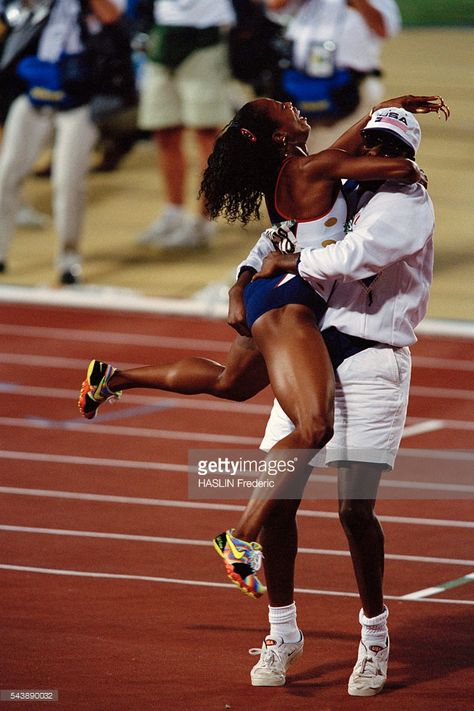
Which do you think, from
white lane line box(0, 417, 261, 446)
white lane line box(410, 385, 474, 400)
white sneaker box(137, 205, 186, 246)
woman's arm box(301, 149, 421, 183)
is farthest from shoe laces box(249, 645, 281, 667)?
white sneaker box(137, 205, 186, 246)

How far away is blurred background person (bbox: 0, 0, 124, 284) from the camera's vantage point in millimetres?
12000

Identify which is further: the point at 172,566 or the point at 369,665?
the point at 172,566

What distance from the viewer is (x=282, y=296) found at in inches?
216

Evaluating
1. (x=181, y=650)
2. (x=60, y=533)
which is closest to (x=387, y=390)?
(x=181, y=650)

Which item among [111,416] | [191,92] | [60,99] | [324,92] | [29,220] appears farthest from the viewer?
[29,220]

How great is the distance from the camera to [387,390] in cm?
540

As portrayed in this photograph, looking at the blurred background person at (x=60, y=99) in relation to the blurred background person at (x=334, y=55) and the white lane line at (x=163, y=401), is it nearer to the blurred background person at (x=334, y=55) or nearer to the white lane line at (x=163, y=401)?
the blurred background person at (x=334, y=55)

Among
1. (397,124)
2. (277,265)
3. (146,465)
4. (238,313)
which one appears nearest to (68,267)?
(146,465)

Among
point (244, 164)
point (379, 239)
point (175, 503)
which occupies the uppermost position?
point (244, 164)

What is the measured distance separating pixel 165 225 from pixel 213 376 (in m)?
8.14

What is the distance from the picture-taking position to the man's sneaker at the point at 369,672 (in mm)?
5434

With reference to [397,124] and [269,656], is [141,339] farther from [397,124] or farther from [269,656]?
[397,124]

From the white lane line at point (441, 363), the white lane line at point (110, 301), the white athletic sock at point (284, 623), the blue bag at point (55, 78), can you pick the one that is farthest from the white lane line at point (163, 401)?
the white athletic sock at point (284, 623)

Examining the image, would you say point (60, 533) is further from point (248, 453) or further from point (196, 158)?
point (196, 158)
